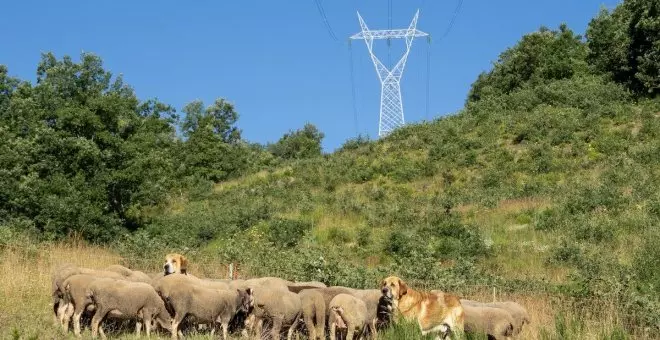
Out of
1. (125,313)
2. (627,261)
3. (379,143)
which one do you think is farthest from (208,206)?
(125,313)

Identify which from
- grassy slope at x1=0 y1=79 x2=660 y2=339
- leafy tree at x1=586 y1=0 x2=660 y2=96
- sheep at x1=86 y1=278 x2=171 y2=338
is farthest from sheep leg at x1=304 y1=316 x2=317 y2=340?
leafy tree at x1=586 y1=0 x2=660 y2=96

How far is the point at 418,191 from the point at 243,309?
2811 centimetres

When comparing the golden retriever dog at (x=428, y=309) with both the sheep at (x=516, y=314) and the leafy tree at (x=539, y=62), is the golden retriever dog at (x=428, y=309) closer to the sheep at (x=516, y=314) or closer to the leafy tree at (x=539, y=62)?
the sheep at (x=516, y=314)

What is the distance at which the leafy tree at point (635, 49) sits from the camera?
44.4 meters

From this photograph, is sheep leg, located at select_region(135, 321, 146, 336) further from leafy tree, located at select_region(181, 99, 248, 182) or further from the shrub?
leafy tree, located at select_region(181, 99, 248, 182)

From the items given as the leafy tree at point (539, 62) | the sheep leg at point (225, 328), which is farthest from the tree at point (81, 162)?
the leafy tree at point (539, 62)

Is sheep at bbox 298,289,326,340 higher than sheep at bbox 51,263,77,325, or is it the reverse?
sheep at bbox 51,263,77,325

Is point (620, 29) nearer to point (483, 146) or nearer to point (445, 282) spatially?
point (483, 146)

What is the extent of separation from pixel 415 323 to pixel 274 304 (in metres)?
2.08

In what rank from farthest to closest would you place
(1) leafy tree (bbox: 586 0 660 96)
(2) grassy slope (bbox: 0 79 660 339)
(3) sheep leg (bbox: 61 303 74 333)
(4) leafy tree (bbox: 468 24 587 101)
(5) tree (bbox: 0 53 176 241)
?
(4) leafy tree (bbox: 468 24 587 101), (1) leafy tree (bbox: 586 0 660 96), (5) tree (bbox: 0 53 176 241), (2) grassy slope (bbox: 0 79 660 339), (3) sheep leg (bbox: 61 303 74 333)

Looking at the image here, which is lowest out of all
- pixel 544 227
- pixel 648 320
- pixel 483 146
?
pixel 648 320

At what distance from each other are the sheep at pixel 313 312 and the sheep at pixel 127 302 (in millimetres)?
1955

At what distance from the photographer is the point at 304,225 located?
31.1 m

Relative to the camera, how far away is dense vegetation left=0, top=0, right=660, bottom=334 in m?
19.7
